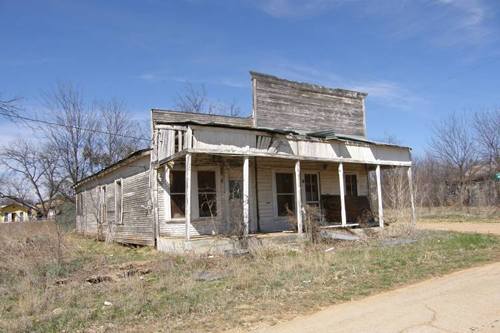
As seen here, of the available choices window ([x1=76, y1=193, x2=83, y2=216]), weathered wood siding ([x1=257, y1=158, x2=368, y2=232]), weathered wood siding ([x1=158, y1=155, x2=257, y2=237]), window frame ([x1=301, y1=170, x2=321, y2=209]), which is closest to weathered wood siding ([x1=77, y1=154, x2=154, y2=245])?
weathered wood siding ([x1=158, y1=155, x2=257, y2=237])

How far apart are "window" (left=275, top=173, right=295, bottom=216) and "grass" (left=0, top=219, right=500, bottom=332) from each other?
444 centimetres

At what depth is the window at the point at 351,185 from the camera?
1898 centimetres

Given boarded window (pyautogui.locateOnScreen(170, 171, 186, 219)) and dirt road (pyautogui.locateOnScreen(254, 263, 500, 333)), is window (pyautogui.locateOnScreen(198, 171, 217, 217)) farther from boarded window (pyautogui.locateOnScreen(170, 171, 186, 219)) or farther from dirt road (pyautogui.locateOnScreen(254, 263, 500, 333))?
dirt road (pyautogui.locateOnScreen(254, 263, 500, 333))

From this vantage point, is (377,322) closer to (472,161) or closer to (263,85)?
(263,85)

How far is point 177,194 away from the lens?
14.4 meters

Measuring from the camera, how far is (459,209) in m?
30.3

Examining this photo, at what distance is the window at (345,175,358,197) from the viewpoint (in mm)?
18984

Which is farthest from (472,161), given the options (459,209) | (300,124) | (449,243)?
(449,243)

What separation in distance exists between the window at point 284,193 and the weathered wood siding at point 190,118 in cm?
253

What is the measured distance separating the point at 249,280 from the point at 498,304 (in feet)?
12.7

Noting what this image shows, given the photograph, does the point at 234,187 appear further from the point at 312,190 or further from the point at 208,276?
the point at 208,276

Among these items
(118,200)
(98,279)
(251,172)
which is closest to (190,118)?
(251,172)

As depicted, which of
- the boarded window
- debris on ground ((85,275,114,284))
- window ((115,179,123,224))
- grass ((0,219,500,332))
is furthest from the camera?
window ((115,179,123,224))

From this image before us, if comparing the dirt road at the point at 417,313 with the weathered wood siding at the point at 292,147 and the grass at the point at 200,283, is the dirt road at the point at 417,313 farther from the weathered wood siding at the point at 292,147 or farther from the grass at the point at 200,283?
the weathered wood siding at the point at 292,147
